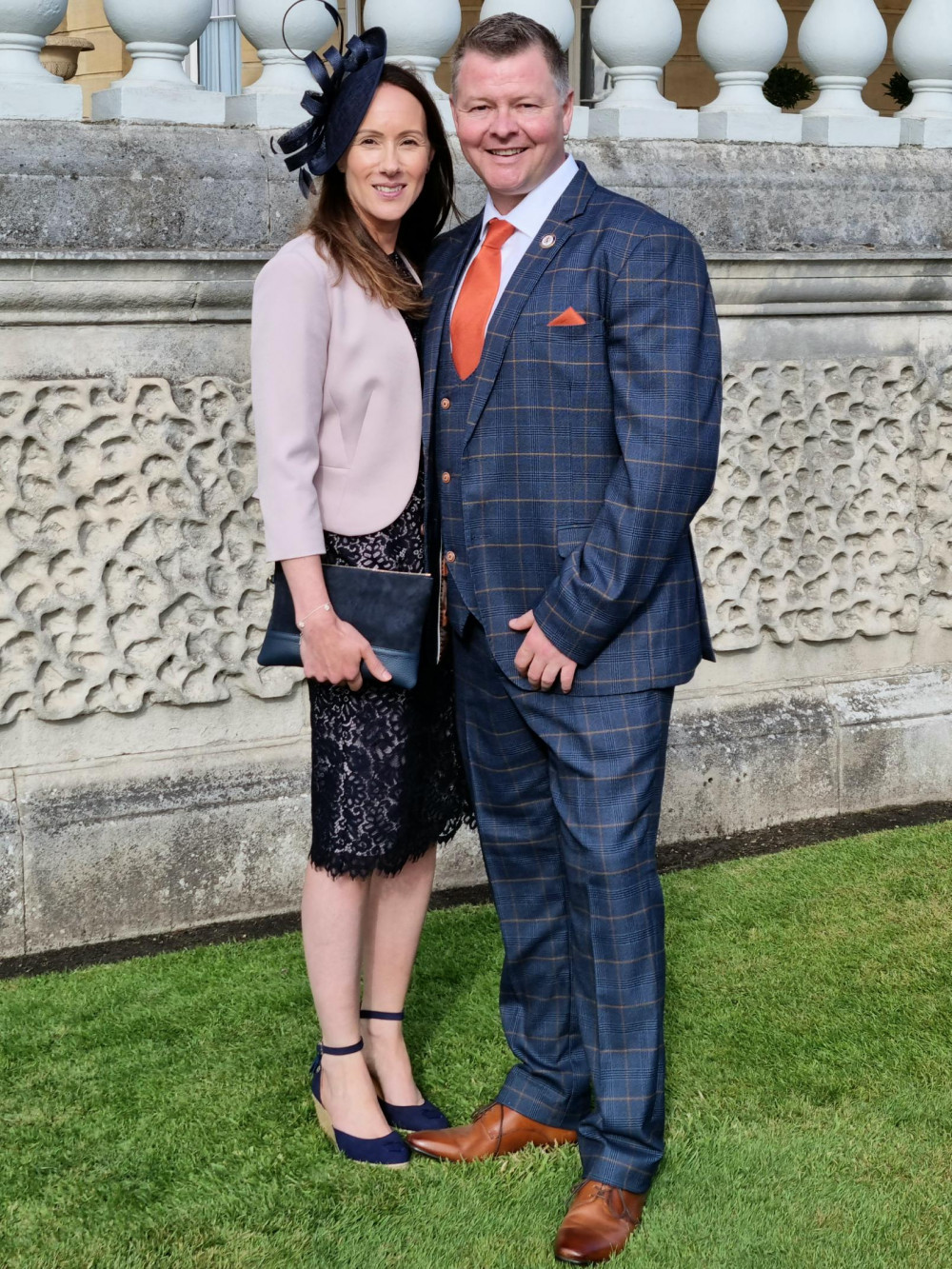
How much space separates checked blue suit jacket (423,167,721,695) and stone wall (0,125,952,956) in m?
1.30

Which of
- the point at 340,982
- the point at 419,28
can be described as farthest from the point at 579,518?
the point at 419,28

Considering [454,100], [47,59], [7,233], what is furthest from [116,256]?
[47,59]

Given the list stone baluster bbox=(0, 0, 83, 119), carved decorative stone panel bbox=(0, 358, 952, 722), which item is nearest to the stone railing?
stone baluster bbox=(0, 0, 83, 119)

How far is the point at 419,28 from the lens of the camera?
3.71 metres

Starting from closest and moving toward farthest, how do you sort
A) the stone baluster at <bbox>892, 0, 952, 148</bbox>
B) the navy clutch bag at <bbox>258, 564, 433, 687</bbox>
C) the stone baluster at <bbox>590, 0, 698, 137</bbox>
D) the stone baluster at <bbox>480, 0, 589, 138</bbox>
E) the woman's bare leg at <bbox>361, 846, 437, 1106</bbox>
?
the navy clutch bag at <bbox>258, 564, 433, 687</bbox>, the woman's bare leg at <bbox>361, 846, 437, 1106</bbox>, the stone baluster at <bbox>480, 0, 589, 138</bbox>, the stone baluster at <bbox>590, 0, 698, 137</bbox>, the stone baluster at <bbox>892, 0, 952, 148</bbox>

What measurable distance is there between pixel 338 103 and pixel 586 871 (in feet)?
4.15

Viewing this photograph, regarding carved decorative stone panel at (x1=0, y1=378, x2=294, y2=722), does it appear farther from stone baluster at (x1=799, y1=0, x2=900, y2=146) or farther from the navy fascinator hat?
stone baluster at (x1=799, y1=0, x2=900, y2=146)

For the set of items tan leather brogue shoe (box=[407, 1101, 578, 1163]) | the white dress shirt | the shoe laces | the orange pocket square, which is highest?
the white dress shirt

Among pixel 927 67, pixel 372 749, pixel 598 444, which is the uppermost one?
pixel 927 67

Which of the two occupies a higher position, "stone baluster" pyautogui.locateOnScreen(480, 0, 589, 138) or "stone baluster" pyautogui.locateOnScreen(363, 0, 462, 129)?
"stone baluster" pyautogui.locateOnScreen(480, 0, 589, 138)

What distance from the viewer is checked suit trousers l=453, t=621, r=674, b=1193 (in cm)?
245

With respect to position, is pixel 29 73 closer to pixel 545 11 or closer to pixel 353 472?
pixel 545 11

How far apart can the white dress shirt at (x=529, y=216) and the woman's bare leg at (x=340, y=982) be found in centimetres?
99

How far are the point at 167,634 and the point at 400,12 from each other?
1546mm
